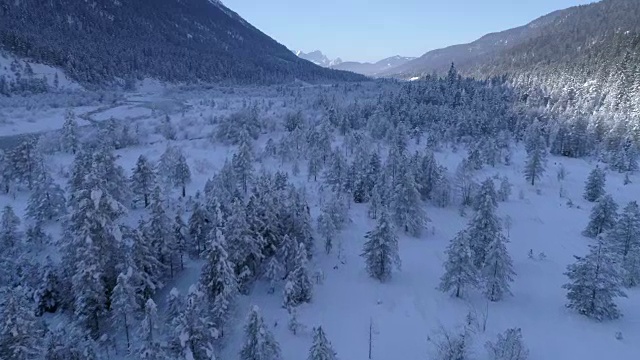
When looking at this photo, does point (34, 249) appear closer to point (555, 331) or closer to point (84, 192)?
point (84, 192)

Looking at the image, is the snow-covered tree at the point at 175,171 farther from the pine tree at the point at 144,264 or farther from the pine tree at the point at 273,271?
the pine tree at the point at 273,271

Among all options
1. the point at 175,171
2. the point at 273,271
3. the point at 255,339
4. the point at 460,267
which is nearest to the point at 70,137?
the point at 175,171

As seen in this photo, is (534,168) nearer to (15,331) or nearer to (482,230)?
(482,230)

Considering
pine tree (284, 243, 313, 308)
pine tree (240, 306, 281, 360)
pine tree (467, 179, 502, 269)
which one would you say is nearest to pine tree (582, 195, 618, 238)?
pine tree (467, 179, 502, 269)

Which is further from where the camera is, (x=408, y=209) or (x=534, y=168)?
(x=534, y=168)

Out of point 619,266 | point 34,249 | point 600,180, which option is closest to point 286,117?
point 600,180

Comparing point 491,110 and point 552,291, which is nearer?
point 552,291

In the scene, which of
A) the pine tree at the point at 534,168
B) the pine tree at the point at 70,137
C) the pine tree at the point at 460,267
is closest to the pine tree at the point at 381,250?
the pine tree at the point at 460,267
